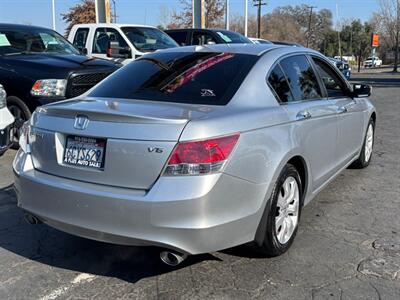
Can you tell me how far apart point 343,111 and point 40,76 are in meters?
4.33

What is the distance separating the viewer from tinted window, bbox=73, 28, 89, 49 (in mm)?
11914

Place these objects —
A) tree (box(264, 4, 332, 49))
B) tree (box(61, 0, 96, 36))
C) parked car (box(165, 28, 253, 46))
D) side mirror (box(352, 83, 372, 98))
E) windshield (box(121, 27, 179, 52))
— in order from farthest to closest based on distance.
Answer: tree (box(264, 4, 332, 49))
tree (box(61, 0, 96, 36))
parked car (box(165, 28, 253, 46))
windshield (box(121, 27, 179, 52))
side mirror (box(352, 83, 372, 98))

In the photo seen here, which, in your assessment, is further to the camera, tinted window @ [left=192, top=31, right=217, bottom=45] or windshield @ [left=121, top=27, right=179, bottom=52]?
tinted window @ [left=192, top=31, right=217, bottom=45]

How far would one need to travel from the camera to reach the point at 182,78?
13.0 ft

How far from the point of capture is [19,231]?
4.43 meters

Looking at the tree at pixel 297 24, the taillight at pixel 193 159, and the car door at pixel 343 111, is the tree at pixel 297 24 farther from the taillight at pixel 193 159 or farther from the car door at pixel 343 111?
the taillight at pixel 193 159

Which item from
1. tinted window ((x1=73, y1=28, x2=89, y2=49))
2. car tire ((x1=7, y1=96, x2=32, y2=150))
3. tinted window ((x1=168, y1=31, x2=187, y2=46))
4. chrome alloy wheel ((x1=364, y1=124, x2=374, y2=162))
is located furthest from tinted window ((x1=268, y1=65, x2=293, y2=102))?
tinted window ((x1=168, y1=31, x2=187, y2=46))

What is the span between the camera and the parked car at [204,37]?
13516 mm

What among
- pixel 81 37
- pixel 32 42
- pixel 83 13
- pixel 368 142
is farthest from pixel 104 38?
pixel 83 13

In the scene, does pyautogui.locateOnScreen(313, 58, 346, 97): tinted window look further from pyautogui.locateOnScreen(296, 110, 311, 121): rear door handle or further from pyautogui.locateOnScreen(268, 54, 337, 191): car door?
pyautogui.locateOnScreen(296, 110, 311, 121): rear door handle

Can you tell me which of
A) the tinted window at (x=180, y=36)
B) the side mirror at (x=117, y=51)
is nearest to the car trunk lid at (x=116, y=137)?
the side mirror at (x=117, y=51)

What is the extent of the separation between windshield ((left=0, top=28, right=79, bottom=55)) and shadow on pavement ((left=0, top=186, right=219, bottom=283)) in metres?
4.48

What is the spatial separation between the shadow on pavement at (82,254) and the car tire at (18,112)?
9.57 feet

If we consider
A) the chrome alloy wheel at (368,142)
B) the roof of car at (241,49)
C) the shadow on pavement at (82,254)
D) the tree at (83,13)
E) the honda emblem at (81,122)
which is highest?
the tree at (83,13)
